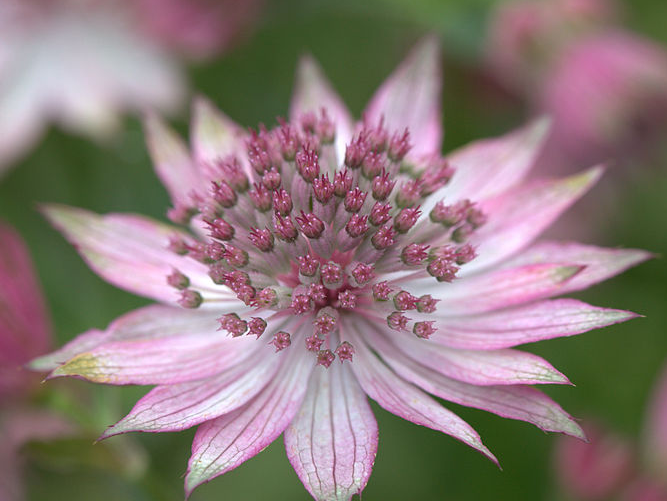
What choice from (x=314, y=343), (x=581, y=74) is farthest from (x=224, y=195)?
(x=581, y=74)

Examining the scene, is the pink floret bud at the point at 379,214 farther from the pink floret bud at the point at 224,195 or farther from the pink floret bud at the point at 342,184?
the pink floret bud at the point at 224,195

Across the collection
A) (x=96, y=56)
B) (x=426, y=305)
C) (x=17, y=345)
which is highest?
(x=96, y=56)

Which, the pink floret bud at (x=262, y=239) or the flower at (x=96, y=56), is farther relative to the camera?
the flower at (x=96, y=56)

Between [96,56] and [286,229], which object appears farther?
[96,56]

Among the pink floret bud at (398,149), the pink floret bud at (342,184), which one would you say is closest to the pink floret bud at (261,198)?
the pink floret bud at (342,184)

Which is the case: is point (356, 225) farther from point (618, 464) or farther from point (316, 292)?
point (618, 464)

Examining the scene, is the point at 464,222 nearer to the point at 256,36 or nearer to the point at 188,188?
the point at 188,188

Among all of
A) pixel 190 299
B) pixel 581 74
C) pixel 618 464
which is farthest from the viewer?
pixel 581 74

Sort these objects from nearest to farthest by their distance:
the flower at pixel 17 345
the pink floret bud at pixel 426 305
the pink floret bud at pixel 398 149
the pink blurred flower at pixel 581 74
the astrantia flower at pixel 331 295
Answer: the astrantia flower at pixel 331 295 < the pink floret bud at pixel 426 305 < the pink floret bud at pixel 398 149 < the flower at pixel 17 345 < the pink blurred flower at pixel 581 74
